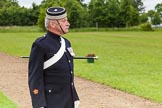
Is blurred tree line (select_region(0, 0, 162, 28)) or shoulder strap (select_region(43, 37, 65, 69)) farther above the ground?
shoulder strap (select_region(43, 37, 65, 69))

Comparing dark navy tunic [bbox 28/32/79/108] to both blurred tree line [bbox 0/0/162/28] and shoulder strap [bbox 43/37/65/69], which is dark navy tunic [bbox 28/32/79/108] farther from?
blurred tree line [bbox 0/0/162/28]

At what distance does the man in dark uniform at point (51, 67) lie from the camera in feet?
14.9

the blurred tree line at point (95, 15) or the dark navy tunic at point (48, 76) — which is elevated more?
the dark navy tunic at point (48, 76)

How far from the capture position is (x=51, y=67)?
15.0 feet

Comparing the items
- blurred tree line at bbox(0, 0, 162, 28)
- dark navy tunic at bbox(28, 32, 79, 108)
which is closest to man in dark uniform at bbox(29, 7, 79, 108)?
dark navy tunic at bbox(28, 32, 79, 108)

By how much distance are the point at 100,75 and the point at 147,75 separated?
1579 mm

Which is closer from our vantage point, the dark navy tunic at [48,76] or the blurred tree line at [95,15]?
the dark navy tunic at [48,76]

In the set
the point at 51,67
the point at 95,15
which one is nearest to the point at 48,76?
the point at 51,67

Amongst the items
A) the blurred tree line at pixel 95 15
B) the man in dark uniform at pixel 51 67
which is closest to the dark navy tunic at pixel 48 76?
the man in dark uniform at pixel 51 67

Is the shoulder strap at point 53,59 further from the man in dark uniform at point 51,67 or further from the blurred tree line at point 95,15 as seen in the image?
the blurred tree line at point 95,15

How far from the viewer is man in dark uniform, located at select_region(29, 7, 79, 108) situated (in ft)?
14.9

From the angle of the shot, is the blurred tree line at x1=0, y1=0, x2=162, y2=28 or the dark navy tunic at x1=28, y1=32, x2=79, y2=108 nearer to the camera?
the dark navy tunic at x1=28, y1=32, x2=79, y2=108

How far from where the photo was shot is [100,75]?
1470 centimetres

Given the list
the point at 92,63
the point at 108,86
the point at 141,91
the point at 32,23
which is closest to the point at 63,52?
the point at 141,91
